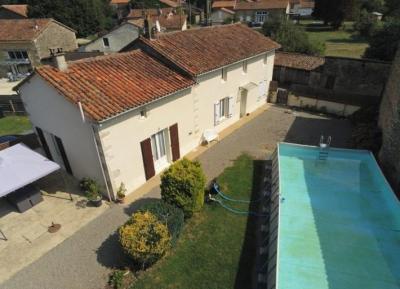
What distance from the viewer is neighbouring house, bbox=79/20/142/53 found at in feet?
132

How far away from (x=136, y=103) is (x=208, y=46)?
8942 mm

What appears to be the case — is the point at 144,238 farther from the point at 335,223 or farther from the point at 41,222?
the point at 335,223

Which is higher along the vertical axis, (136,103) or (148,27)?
(148,27)

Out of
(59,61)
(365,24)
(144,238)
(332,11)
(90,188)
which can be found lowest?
(90,188)

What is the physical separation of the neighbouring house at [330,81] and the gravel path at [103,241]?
3868 mm

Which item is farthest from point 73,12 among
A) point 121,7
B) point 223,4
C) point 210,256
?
point 210,256

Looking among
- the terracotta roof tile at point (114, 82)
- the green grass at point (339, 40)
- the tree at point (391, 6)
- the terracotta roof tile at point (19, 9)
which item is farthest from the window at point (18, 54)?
the tree at point (391, 6)

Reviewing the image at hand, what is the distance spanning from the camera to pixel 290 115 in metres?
23.0

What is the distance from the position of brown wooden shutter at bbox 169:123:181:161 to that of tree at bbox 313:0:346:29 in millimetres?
55573

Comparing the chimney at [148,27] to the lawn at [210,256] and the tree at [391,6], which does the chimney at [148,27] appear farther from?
the tree at [391,6]

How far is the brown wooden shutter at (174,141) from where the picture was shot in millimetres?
15957

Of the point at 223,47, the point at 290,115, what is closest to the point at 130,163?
the point at 223,47

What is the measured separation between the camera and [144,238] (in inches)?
387

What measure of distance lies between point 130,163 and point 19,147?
21.1ft
